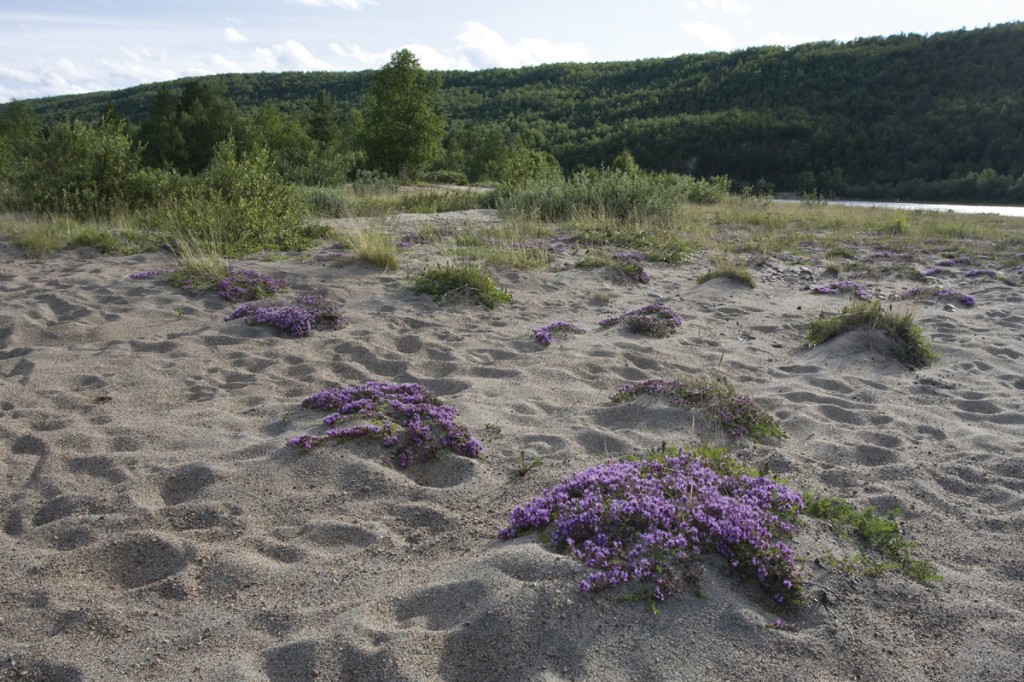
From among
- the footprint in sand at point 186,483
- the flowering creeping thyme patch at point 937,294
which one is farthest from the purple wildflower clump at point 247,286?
the flowering creeping thyme patch at point 937,294

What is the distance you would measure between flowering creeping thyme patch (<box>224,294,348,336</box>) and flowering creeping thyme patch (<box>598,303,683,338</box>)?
2.72m

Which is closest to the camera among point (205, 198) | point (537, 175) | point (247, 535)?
point (247, 535)

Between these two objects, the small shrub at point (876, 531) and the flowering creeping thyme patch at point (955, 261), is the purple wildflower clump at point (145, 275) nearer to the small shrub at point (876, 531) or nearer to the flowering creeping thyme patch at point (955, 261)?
the small shrub at point (876, 531)

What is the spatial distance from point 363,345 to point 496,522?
9.93 feet

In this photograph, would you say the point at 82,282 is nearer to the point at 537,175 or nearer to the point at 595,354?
the point at 595,354

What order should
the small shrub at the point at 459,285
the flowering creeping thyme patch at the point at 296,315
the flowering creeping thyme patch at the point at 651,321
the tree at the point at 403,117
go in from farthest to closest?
the tree at the point at 403,117
the small shrub at the point at 459,285
the flowering creeping thyme patch at the point at 651,321
the flowering creeping thyme patch at the point at 296,315

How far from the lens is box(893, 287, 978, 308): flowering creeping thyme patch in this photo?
28.0 ft

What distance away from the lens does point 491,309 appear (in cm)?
750

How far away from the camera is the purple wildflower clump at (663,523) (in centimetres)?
273

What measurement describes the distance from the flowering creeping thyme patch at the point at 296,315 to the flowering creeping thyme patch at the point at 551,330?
74.7 inches

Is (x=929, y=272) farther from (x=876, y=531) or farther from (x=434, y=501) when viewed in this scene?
(x=434, y=501)

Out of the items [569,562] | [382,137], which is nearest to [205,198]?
[569,562]

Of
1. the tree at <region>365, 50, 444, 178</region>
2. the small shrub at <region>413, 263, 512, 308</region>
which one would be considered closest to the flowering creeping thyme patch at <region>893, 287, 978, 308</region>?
the small shrub at <region>413, 263, 512, 308</region>

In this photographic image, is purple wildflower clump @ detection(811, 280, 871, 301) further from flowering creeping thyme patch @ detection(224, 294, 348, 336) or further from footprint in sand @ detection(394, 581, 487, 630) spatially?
footprint in sand @ detection(394, 581, 487, 630)
